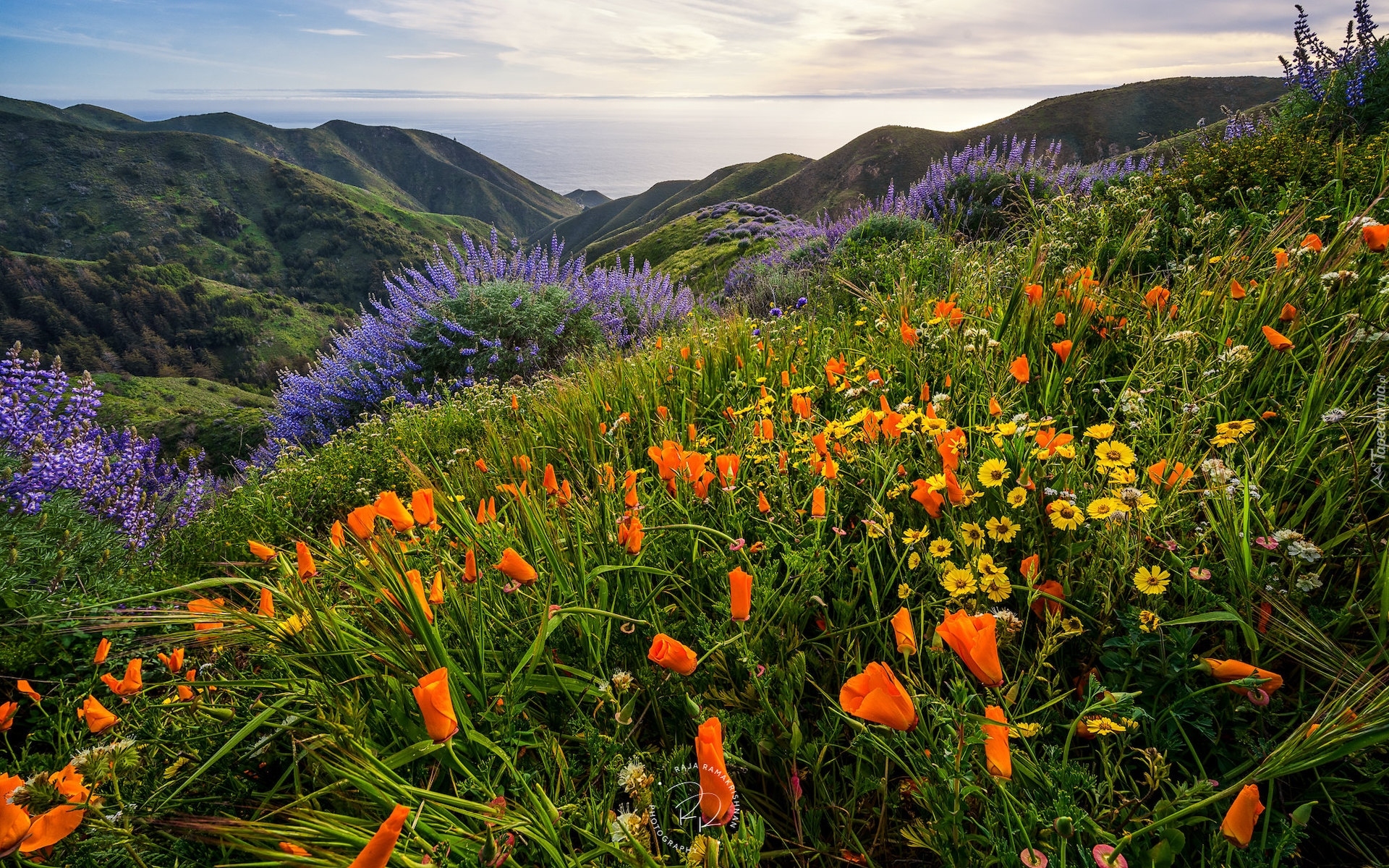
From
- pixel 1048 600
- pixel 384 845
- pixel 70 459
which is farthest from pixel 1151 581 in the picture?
pixel 70 459

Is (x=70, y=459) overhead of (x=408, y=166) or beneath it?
beneath

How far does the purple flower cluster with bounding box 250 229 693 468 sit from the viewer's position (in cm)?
746

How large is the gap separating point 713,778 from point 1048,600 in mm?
998

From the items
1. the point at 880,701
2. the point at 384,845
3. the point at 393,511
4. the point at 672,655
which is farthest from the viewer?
the point at 393,511

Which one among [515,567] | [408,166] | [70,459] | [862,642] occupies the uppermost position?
[408,166]

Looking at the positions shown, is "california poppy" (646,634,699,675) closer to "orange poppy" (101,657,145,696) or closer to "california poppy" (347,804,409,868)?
"california poppy" (347,804,409,868)

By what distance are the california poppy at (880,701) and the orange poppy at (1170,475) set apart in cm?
96

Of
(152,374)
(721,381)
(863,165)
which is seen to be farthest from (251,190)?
(721,381)

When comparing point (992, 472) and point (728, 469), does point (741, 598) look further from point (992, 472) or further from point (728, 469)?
point (992, 472)

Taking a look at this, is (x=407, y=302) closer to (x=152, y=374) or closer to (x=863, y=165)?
(x=863, y=165)

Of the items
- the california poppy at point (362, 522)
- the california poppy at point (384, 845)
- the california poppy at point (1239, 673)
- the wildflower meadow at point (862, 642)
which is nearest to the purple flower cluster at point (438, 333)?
the wildflower meadow at point (862, 642)

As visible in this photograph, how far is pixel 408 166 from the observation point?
181500mm

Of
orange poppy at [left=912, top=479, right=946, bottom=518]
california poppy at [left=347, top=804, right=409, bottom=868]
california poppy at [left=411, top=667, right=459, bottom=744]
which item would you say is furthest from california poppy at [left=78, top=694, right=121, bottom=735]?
orange poppy at [left=912, top=479, right=946, bottom=518]

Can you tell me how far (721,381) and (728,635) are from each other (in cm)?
221
